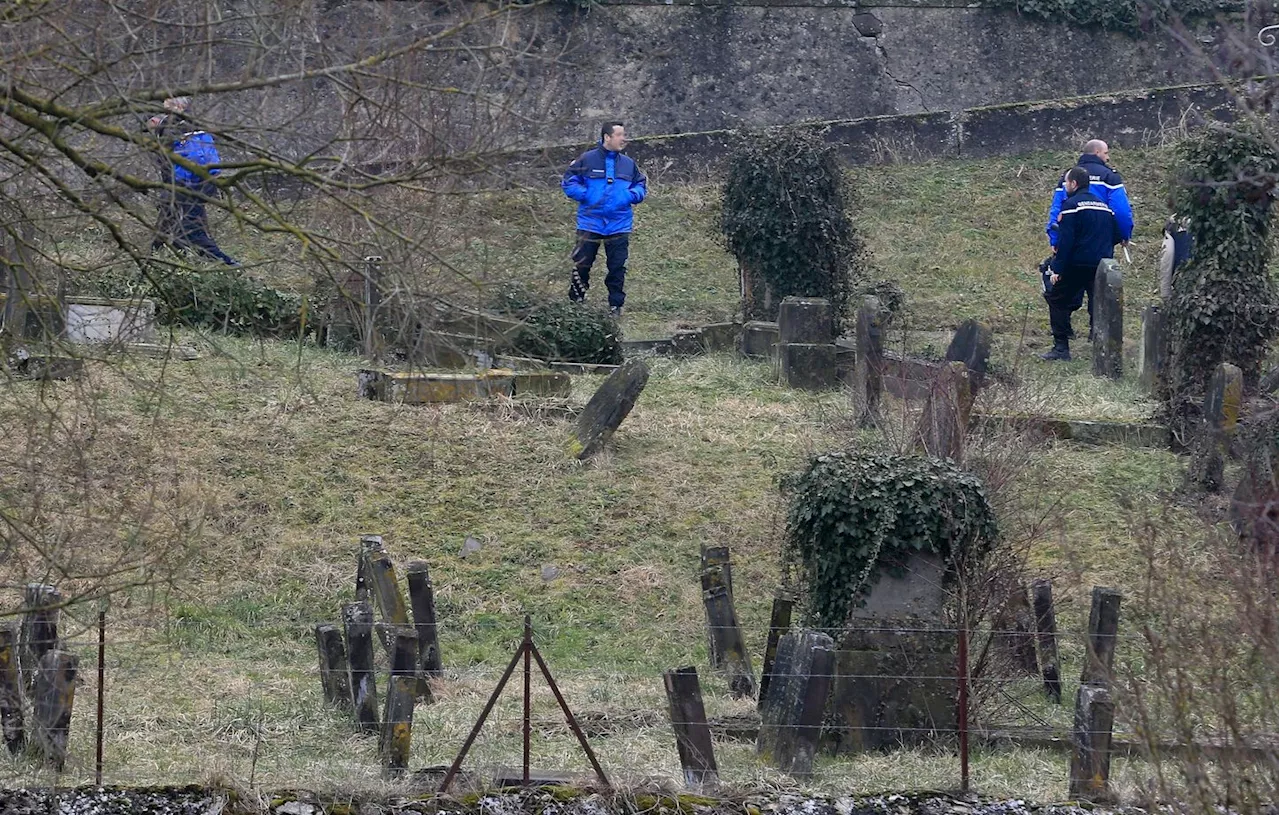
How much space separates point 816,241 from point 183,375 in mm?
5639

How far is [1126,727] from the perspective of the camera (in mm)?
10039

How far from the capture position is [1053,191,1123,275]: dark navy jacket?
1741cm

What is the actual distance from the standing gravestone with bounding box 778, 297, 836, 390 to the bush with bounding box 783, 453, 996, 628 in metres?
5.02

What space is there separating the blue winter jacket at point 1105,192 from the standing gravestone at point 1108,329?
114 cm

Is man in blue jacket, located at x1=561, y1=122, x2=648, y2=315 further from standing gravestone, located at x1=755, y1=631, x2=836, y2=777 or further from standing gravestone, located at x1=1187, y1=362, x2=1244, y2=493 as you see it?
standing gravestone, located at x1=755, y1=631, x2=836, y2=777

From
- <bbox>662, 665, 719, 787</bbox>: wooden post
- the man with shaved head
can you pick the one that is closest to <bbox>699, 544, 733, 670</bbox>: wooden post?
<bbox>662, 665, 719, 787</bbox>: wooden post

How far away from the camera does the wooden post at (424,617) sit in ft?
35.3

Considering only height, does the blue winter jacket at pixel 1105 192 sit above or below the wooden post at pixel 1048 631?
above

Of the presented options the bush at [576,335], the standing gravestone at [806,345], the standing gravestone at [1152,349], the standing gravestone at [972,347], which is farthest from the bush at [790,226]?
the standing gravestone at [1152,349]

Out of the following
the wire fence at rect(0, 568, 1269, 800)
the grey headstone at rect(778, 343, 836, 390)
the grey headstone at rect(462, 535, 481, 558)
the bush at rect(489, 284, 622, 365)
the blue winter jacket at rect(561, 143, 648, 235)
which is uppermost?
the blue winter jacket at rect(561, 143, 648, 235)

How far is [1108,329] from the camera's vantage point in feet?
54.0

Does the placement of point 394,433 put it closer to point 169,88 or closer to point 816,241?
point 816,241

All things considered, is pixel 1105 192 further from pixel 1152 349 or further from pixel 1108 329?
pixel 1152 349

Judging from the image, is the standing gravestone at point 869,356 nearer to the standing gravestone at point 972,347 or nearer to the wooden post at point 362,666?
the standing gravestone at point 972,347
